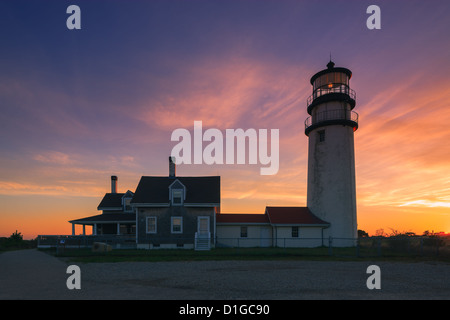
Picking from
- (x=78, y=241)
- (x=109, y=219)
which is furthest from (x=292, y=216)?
(x=78, y=241)

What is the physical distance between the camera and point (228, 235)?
2845 cm

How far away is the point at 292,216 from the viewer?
2878 centimetres

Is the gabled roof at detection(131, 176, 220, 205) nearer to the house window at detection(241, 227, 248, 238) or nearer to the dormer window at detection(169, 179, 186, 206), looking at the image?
the dormer window at detection(169, 179, 186, 206)

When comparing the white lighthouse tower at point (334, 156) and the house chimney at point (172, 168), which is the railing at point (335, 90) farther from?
the house chimney at point (172, 168)

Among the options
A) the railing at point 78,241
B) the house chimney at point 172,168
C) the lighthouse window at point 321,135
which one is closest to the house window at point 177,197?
the house chimney at point 172,168

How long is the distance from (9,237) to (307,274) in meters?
38.0

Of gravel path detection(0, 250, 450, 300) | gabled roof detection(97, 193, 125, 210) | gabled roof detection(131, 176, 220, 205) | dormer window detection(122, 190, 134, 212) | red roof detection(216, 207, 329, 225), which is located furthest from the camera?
gabled roof detection(97, 193, 125, 210)

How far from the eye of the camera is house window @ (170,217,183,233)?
2647 cm

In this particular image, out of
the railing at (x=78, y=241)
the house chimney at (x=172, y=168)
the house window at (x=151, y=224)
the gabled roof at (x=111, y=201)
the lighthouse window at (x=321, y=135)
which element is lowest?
the railing at (x=78, y=241)

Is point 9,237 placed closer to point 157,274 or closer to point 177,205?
point 177,205

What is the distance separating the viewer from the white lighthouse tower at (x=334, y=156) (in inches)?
1084

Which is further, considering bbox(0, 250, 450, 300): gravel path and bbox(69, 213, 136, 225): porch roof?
bbox(69, 213, 136, 225): porch roof

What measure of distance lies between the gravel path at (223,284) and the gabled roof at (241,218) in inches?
613

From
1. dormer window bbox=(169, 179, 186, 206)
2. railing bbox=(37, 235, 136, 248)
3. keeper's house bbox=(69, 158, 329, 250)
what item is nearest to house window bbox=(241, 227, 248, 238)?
keeper's house bbox=(69, 158, 329, 250)
